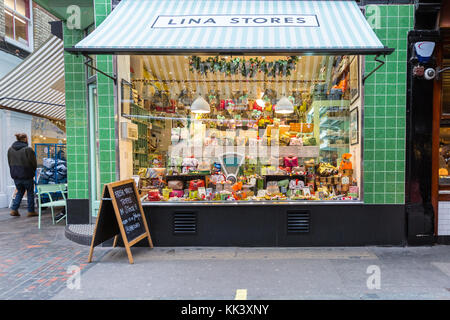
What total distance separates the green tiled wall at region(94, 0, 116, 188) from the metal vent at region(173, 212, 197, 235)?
58.7 inches

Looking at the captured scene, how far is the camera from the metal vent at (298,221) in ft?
17.6

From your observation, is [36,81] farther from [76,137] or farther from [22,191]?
[76,137]

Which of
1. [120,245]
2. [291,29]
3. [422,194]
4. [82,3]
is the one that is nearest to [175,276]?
[120,245]

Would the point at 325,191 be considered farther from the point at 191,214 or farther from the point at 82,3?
the point at 82,3

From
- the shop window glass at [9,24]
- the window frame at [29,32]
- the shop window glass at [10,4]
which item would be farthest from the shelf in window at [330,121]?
the shop window glass at [10,4]

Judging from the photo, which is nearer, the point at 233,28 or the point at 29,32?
the point at 233,28

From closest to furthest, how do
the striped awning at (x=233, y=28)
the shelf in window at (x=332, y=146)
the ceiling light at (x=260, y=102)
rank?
the striped awning at (x=233, y=28), the shelf in window at (x=332, y=146), the ceiling light at (x=260, y=102)

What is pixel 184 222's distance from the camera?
Answer: 213 inches

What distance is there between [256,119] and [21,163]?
661 centimetres

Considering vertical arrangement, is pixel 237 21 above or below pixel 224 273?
above

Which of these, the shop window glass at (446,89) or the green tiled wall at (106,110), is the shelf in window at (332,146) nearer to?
the shop window glass at (446,89)

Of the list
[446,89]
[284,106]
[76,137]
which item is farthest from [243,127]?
[446,89]

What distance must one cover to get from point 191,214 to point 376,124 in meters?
3.79

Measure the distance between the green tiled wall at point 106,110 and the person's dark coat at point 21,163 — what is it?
4120 mm
